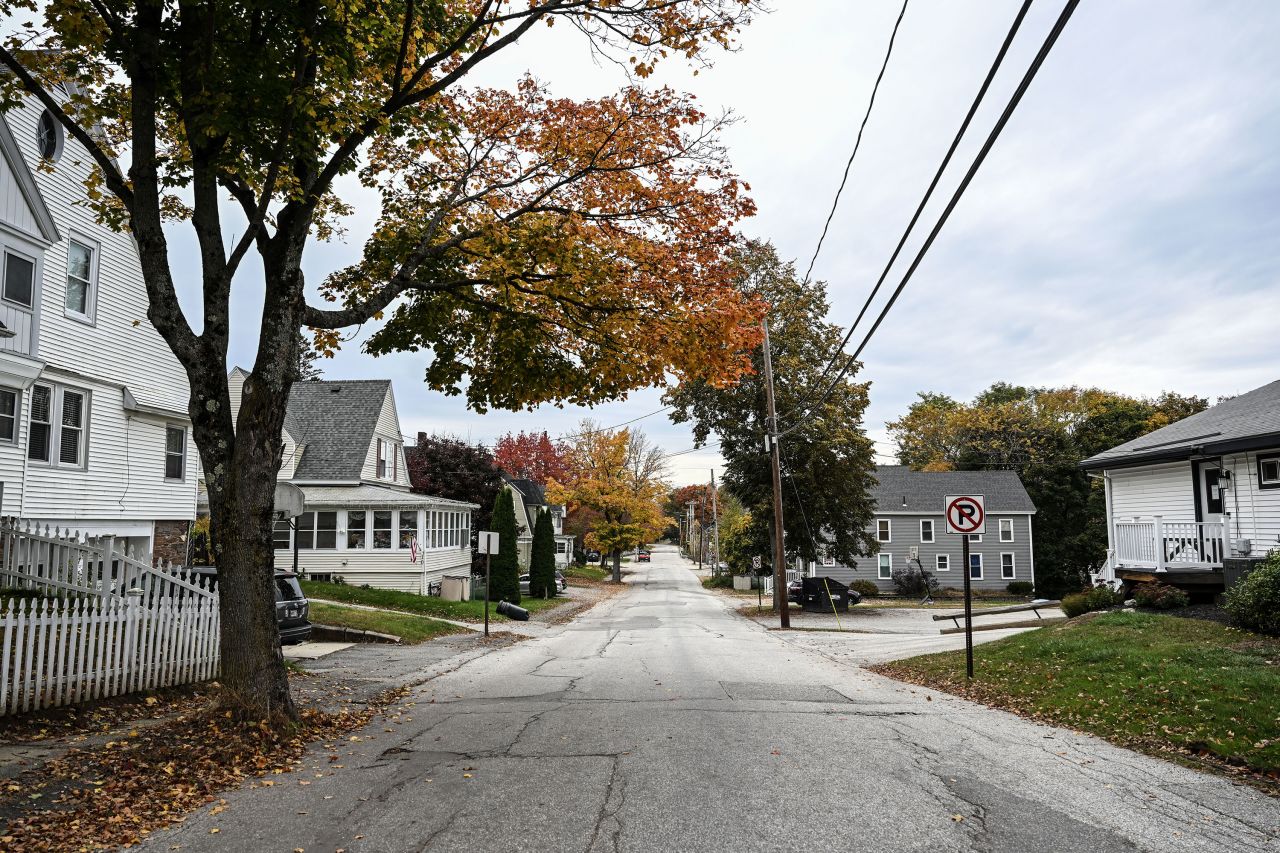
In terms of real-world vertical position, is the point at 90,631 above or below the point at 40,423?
below

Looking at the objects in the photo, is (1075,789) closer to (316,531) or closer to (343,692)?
(343,692)

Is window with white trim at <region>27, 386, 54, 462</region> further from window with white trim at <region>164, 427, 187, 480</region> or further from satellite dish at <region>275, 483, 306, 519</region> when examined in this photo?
satellite dish at <region>275, 483, 306, 519</region>

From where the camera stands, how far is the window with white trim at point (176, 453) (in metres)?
22.0

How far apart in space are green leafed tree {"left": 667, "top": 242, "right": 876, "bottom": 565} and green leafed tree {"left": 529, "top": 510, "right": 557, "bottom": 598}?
36.5 feet

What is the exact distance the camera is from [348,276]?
13.1 metres

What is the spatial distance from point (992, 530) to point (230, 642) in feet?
166

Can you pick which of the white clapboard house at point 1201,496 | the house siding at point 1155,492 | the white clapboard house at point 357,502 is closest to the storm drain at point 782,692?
the white clapboard house at point 1201,496

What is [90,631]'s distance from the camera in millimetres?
9656

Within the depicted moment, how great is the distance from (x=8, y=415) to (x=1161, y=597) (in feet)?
76.9

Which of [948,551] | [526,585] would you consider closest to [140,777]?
[526,585]

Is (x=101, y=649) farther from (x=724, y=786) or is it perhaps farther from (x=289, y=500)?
(x=724, y=786)

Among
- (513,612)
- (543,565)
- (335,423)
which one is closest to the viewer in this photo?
(513,612)

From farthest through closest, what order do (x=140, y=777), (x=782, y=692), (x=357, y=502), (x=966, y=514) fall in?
(x=357, y=502) → (x=966, y=514) → (x=782, y=692) → (x=140, y=777)

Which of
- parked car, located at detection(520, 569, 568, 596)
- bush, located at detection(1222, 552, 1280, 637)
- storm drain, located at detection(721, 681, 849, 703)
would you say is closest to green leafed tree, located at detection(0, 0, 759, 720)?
storm drain, located at detection(721, 681, 849, 703)
